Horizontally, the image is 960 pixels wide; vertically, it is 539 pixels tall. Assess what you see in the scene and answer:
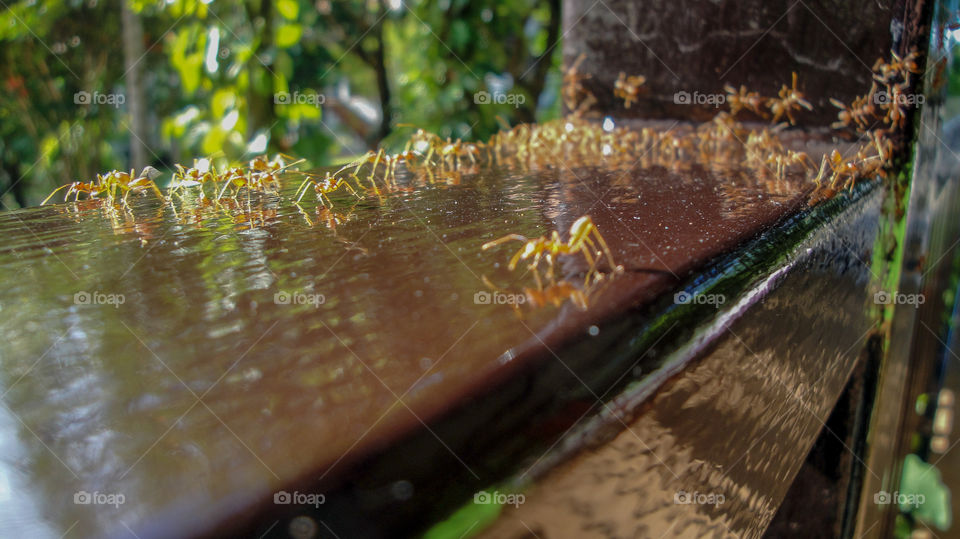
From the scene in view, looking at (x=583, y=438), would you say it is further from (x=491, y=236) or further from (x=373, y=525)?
(x=491, y=236)

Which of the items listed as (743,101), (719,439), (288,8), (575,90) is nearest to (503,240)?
(719,439)

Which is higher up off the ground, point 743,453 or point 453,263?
point 453,263

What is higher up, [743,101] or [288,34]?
[288,34]

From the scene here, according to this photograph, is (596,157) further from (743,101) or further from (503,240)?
(503,240)

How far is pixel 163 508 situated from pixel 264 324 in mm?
137

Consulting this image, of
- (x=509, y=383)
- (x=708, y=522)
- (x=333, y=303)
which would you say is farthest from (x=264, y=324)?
(x=708, y=522)

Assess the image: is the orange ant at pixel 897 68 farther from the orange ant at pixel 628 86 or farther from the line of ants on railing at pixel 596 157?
the orange ant at pixel 628 86

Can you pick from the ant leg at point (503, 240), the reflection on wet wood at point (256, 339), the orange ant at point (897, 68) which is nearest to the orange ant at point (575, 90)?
the orange ant at point (897, 68)

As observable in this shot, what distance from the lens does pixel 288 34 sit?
8.82ft

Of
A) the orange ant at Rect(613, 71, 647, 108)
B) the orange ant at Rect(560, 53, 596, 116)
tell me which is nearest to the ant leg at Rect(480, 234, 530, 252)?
the orange ant at Rect(613, 71, 647, 108)

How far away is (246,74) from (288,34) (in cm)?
25

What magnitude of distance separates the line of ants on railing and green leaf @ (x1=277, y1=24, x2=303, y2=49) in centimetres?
160

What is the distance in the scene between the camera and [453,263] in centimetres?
42

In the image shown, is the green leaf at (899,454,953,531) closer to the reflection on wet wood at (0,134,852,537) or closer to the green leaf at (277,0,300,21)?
the reflection on wet wood at (0,134,852,537)
